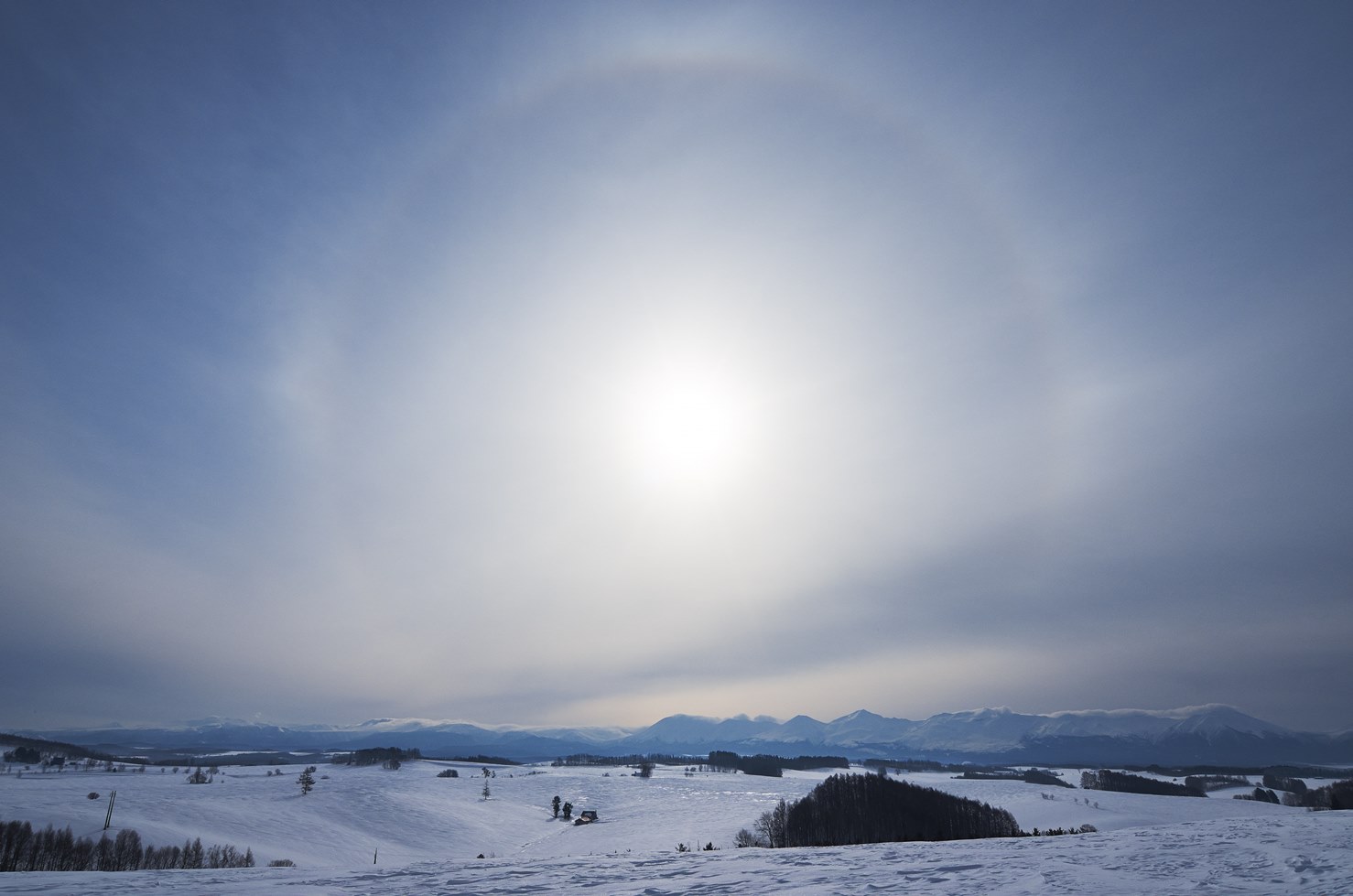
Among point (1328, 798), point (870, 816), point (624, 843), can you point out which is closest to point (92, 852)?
point (624, 843)

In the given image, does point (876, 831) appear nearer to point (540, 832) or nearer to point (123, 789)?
point (540, 832)

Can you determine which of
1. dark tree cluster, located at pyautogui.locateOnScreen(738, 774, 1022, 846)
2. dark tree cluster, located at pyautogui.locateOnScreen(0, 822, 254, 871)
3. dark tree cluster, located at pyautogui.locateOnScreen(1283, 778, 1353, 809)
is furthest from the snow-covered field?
dark tree cluster, located at pyautogui.locateOnScreen(1283, 778, 1353, 809)

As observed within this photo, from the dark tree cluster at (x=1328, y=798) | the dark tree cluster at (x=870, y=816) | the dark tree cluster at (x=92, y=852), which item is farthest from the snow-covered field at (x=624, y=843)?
the dark tree cluster at (x=1328, y=798)

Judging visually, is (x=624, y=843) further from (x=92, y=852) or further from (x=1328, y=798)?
(x=1328, y=798)

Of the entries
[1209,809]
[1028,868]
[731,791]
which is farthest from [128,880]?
[1209,809]

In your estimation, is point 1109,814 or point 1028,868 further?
point 1109,814
